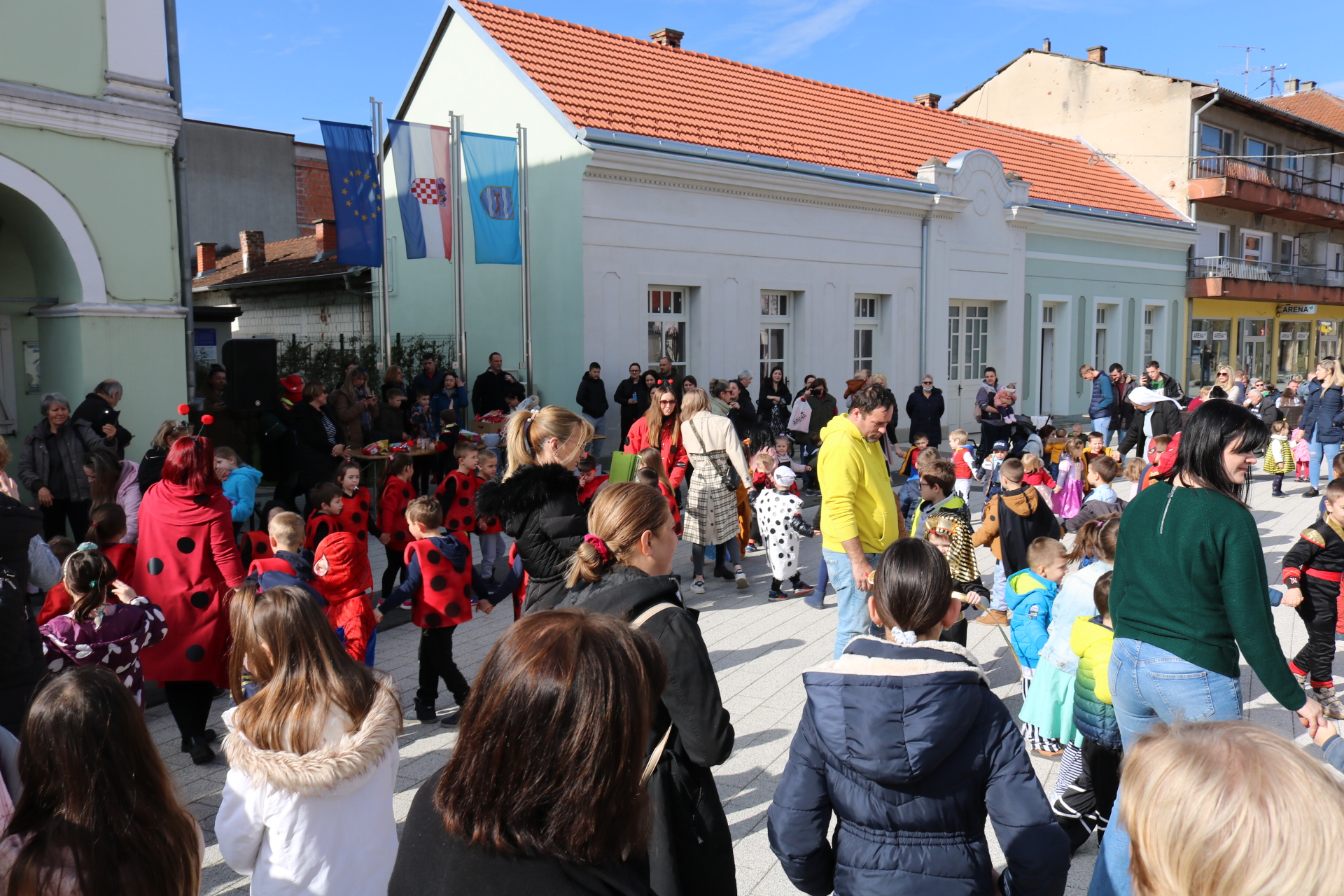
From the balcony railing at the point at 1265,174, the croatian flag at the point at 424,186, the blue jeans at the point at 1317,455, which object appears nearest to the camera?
the blue jeans at the point at 1317,455

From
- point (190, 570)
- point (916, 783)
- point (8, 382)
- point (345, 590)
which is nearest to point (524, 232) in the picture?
point (8, 382)

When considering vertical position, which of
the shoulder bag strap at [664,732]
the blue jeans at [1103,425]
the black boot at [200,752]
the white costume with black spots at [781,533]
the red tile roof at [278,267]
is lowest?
the black boot at [200,752]

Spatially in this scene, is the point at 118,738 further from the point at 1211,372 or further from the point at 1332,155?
the point at 1332,155

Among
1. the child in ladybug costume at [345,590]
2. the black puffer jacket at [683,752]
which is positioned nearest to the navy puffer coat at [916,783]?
the black puffer jacket at [683,752]

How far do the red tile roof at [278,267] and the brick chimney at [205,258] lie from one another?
0.53 feet

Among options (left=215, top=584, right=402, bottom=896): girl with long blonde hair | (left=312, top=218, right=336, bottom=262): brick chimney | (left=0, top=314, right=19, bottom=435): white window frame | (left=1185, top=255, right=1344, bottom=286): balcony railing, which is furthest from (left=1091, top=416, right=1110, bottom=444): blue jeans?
(left=312, top=218, right=336, bottom=262): brick chimney

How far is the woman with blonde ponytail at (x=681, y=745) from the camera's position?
2.17m

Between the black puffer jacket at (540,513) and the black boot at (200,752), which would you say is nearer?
the black puffer jacket at (540,513)

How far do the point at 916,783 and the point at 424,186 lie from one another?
12715 mm

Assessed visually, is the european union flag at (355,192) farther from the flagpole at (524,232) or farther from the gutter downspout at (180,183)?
the gutter downspout at (180,183)

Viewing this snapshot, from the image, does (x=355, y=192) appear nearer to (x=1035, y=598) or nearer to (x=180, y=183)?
(x=180, y=183)

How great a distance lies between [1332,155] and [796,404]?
28.6 meters

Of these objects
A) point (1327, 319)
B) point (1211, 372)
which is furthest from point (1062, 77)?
point (1327, 319)

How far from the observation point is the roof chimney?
60.7 ft
